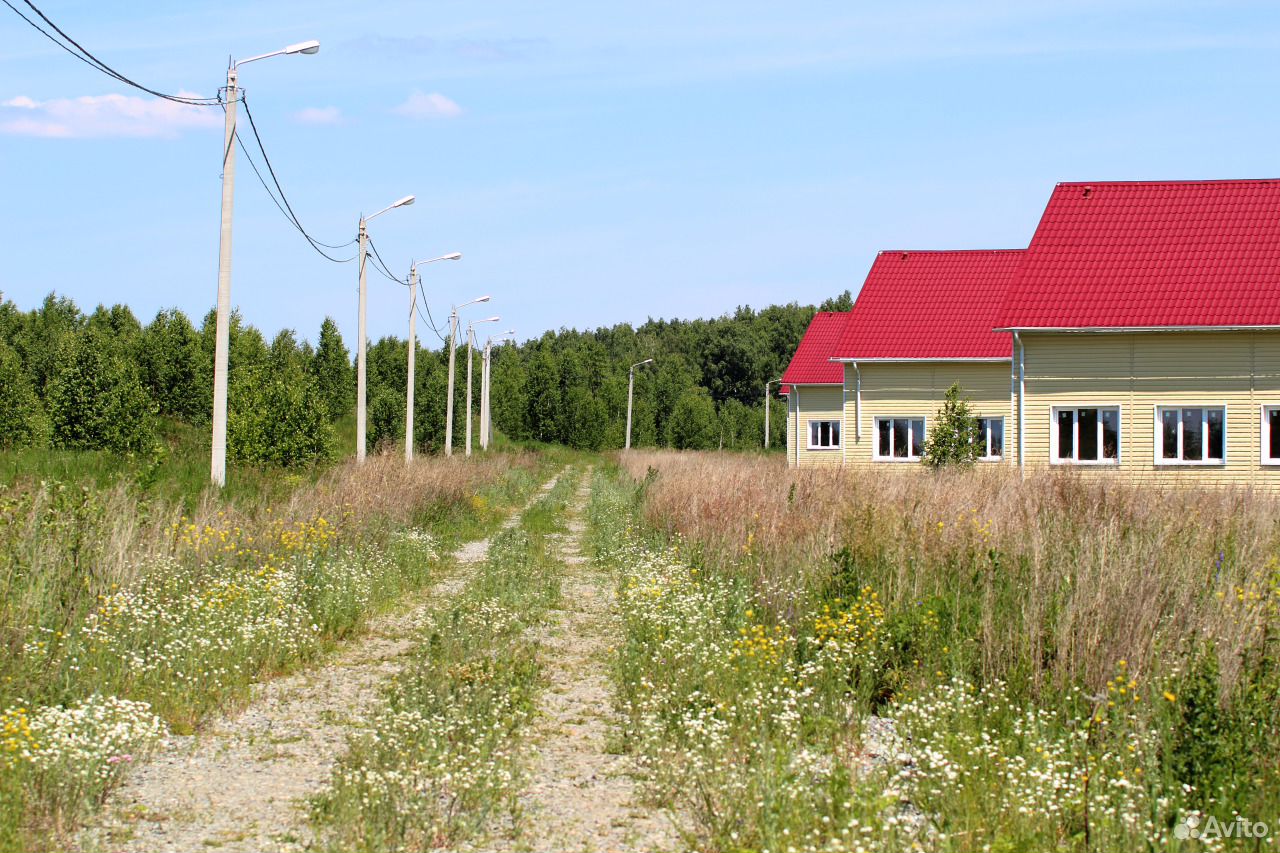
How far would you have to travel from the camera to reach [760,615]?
33.8ft

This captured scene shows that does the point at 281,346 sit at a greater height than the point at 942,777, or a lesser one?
greater

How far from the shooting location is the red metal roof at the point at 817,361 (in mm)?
46022

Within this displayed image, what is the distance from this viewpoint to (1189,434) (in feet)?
83.5

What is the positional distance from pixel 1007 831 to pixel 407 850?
2711mm

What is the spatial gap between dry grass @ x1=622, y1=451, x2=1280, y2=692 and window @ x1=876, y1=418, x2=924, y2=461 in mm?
17268

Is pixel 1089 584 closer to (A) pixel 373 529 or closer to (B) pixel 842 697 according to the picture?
(B) pixel 842 697

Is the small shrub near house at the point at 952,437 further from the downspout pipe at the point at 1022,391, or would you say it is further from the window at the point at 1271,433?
the window at the point at 1271,433

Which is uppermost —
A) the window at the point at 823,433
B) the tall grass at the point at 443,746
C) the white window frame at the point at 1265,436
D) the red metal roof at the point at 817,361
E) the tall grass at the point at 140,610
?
the red metal roof at the point at 817,361

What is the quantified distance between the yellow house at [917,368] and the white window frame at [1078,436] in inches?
245

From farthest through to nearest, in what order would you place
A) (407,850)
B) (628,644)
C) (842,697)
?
(628,644), (842,697), (407,850)

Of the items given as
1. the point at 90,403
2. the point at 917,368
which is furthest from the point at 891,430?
the point at 90,403

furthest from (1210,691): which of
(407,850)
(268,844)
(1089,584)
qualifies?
(268,844)

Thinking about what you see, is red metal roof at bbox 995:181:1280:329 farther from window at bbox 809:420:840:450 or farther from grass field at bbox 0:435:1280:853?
window at bbox 809:420:840:450

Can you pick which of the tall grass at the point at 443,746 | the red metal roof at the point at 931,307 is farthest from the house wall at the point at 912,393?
the tall grass at the point at 443,746
